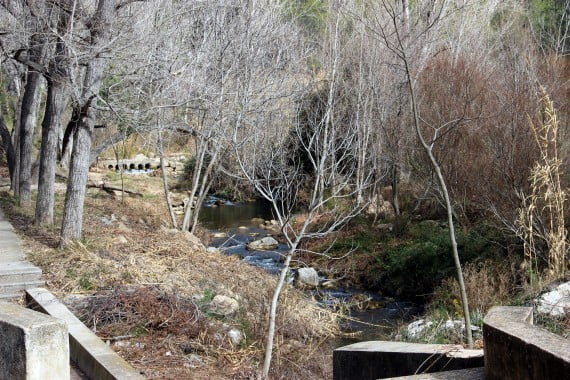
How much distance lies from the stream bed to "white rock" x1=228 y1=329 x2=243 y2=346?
1640 millimetres

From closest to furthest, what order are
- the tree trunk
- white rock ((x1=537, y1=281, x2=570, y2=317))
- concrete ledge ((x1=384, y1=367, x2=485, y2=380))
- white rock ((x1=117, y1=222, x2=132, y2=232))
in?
→ concrete ledge ((x1=384, y1=367, x2=485, y2=380))
white rock ((x1=537, y1=281, x2=570, y2=317))
the tree trunk
white rock ((x1=117, y1=222, x2=132, y2=232))

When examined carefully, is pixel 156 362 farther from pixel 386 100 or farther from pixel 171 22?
pixel 386 100

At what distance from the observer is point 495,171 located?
1291cm

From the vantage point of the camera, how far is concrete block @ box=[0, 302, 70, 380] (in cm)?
439

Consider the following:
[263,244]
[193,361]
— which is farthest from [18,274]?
[263,244]

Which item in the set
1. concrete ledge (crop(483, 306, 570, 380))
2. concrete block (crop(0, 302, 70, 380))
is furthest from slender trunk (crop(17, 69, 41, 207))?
concrete ledge (crop(483, 306, 570, 380))

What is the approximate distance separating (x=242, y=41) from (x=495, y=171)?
617 centimetres

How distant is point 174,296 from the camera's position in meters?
7.63

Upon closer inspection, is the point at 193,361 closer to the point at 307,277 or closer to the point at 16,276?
the point at 16,276

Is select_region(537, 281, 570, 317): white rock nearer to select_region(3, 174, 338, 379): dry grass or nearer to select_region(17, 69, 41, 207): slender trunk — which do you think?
select_region(3, 174, 338, 379): dry grass

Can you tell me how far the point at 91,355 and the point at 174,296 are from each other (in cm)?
219

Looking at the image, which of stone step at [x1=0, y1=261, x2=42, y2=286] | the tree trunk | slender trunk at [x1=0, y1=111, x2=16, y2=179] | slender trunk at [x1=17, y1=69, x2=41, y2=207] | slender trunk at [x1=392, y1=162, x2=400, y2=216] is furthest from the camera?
slender trunk at [x1=392, y1=162, x2=400, y2=216]

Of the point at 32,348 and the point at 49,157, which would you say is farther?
the point at 49,157

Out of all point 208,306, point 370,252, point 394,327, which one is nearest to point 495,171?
point 394,327
